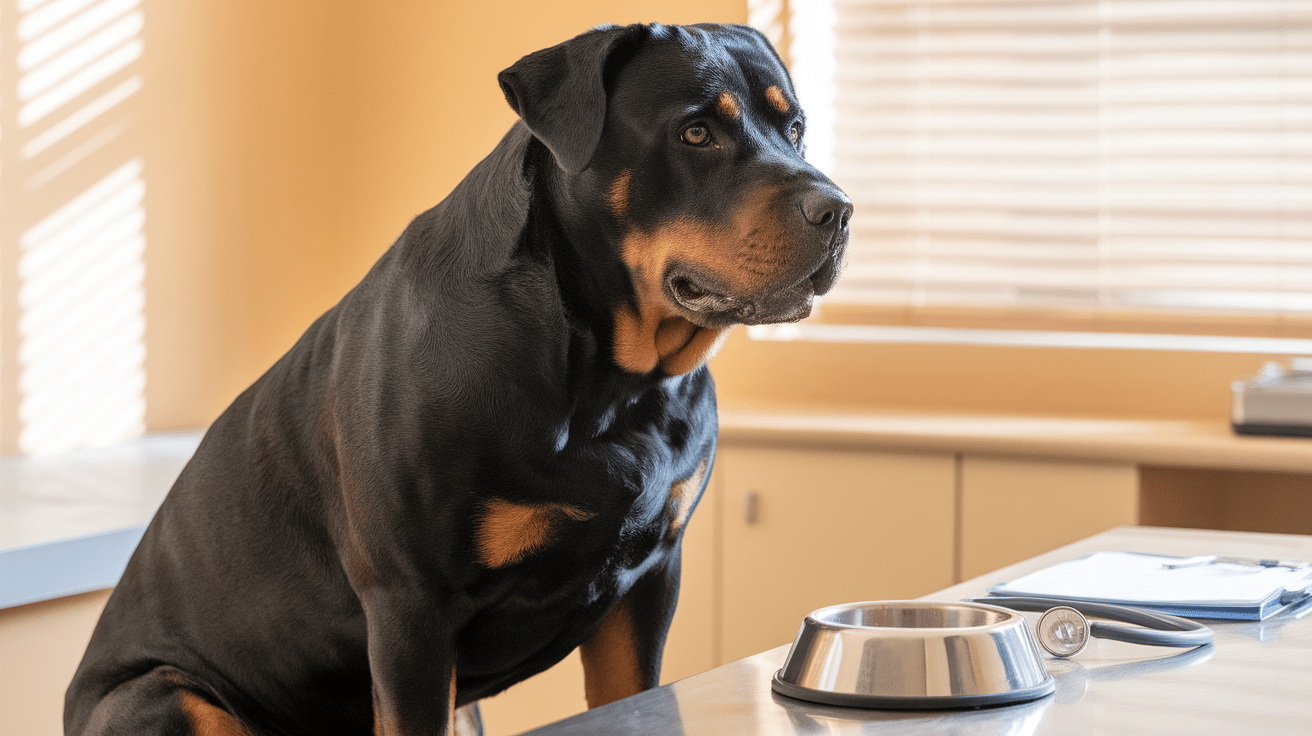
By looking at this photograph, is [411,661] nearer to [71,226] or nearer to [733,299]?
[733,299]

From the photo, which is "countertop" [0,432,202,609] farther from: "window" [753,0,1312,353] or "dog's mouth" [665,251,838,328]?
"window" [753,0,1312,353]

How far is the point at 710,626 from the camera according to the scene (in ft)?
8.30

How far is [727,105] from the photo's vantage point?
1.12m

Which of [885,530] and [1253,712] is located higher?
[1253,712]

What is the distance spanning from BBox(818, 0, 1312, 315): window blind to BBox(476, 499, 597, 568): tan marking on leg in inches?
67.7

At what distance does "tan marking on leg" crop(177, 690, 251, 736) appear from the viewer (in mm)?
1178

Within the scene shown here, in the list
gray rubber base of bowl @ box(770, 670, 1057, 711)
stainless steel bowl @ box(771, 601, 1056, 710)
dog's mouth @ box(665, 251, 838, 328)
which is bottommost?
gray rubber base of bowl @ box(770, 670, 1057, 711)

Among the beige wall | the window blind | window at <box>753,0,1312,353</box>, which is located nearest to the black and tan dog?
the window blind

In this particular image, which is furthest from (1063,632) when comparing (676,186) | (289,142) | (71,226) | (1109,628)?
(289,142)

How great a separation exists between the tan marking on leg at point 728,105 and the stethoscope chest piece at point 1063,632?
1.66 ft

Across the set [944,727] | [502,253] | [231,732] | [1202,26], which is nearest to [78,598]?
[231,732]

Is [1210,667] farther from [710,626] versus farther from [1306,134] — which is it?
[1306,134]

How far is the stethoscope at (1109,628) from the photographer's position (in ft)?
2.92

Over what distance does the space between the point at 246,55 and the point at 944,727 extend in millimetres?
2841
